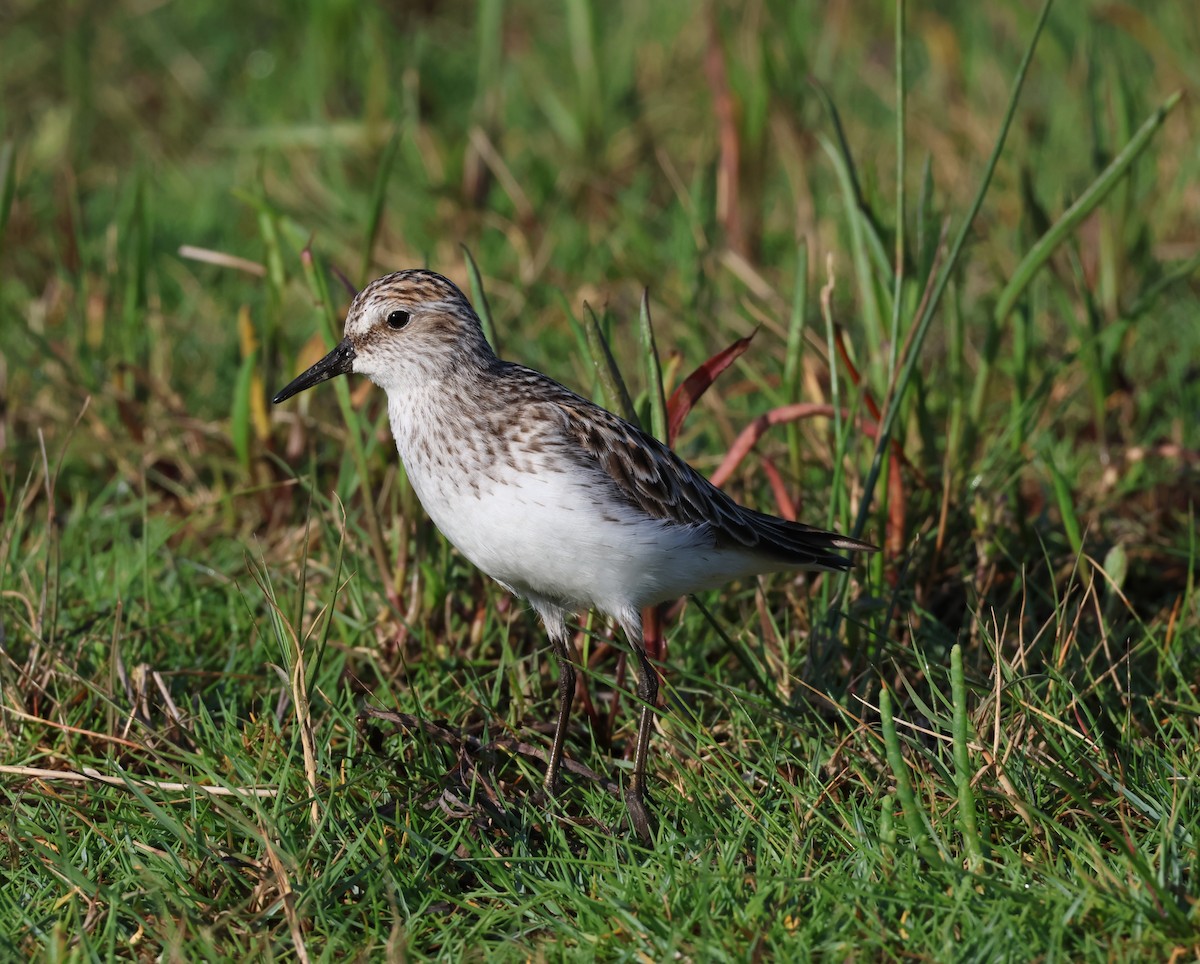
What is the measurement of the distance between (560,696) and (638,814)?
1.90ft

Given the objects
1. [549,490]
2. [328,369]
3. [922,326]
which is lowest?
[549,490]

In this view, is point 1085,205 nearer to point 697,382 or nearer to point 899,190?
point 899,190

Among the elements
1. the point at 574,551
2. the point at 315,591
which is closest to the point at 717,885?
the point at 574,551

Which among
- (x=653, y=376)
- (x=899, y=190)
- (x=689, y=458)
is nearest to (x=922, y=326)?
(x=899, y=190)

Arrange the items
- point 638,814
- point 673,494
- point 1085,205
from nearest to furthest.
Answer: point 638,814, point 673,494, point 1085,205

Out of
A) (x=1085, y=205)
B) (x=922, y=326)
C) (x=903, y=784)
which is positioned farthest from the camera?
(x=1085, y=205)

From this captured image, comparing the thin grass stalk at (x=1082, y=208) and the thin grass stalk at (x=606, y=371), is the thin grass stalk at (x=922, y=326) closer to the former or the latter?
→ the thin grass stalk at (x=1082, y=208)

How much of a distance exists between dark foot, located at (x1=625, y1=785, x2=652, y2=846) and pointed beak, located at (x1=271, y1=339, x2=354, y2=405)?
1575mm

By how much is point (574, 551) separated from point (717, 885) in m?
0.98

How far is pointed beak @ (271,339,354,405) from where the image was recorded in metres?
4.41

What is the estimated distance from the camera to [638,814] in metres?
3.88

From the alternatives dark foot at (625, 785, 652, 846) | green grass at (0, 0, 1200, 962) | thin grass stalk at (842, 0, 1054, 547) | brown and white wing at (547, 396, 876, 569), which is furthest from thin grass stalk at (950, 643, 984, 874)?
thin grass stalk at (842, 0, 1054, 547)

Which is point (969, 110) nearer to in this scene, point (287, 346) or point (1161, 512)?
point (1161, 512)

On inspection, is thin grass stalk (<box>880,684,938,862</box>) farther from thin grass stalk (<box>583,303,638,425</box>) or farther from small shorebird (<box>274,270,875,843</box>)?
thin grass stalk (<box>583,303,638,425</box>)
